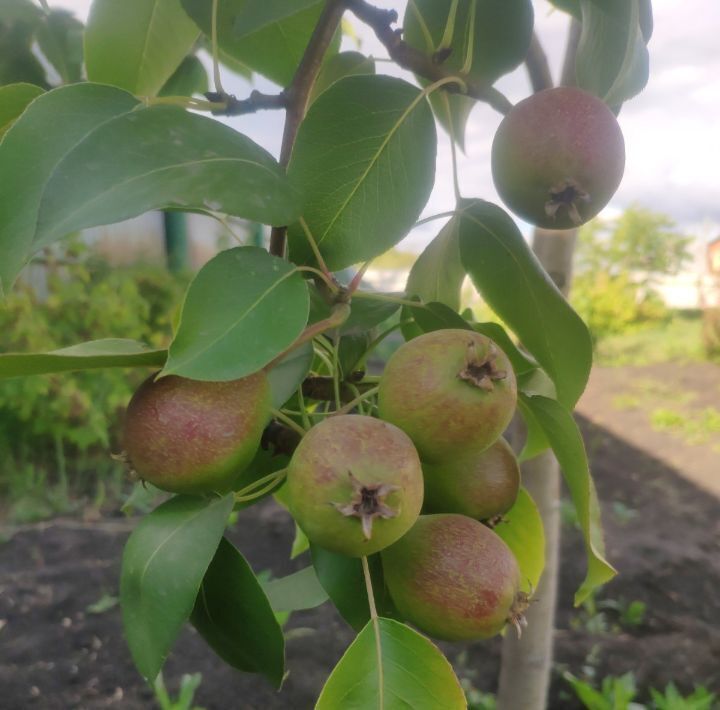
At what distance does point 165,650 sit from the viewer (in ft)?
1.50

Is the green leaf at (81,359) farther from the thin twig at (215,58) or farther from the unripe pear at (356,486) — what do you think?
the thin twig at (215,58)

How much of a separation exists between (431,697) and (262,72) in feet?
1.94

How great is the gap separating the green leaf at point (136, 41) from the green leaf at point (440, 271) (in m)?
0.36

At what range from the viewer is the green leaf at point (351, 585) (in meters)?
0.54

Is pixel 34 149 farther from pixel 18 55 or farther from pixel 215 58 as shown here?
pixel 18 55

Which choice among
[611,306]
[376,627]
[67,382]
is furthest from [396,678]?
[611,306]

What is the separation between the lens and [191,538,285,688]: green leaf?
0.50 m

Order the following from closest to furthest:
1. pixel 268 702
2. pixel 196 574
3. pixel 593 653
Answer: pixel 196 574
pixel 268 702
pixel 593 653

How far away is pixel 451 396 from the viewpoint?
1.54ft

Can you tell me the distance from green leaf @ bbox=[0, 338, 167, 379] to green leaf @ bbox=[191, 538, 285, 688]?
0.47 ft

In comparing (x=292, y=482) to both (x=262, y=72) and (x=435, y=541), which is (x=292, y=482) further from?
(x=262, y=72)

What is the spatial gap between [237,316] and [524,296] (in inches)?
10.3

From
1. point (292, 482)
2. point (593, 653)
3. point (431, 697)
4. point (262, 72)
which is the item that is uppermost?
point (262, 72)

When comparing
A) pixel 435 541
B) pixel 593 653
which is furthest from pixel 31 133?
pixel 593 653
